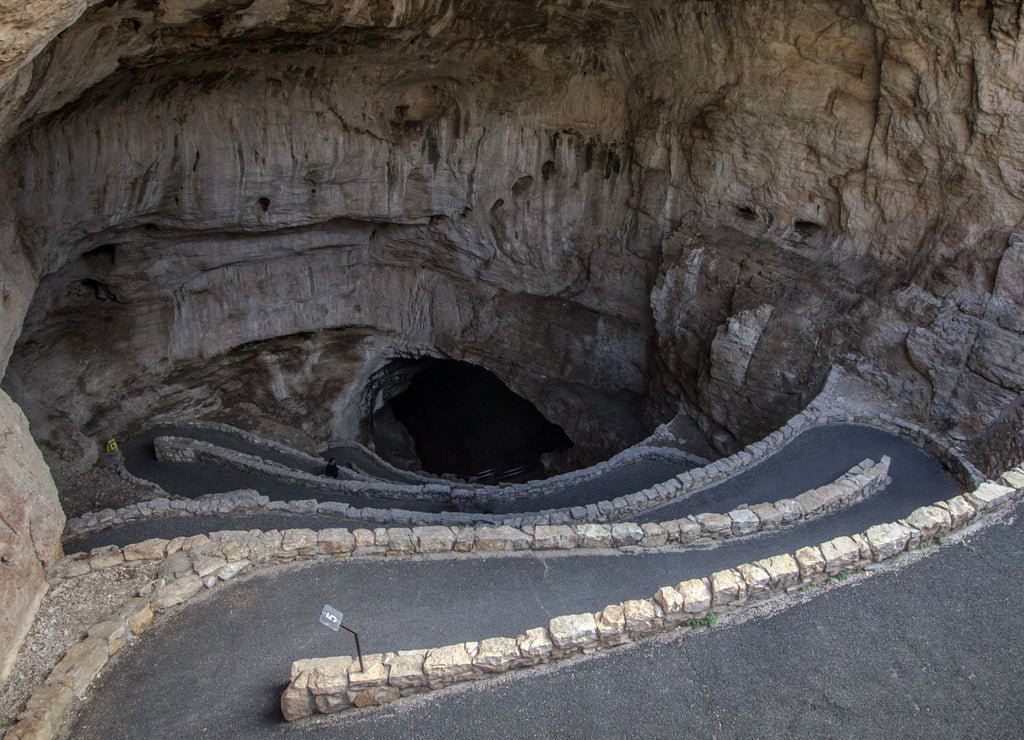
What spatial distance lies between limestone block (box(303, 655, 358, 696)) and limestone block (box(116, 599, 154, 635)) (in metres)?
1.90

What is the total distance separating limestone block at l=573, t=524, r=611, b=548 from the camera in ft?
25.0

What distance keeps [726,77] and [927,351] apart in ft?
20.7

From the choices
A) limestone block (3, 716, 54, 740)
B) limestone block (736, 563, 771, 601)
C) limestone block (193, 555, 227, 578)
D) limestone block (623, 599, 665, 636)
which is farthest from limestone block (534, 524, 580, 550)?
limestone block (3, 716, 54, 740)

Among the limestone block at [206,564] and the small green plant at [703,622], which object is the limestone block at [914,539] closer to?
the small green plant at [703,622]

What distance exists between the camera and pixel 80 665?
5789mm

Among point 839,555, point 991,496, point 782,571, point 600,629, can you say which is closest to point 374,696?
point 600,629

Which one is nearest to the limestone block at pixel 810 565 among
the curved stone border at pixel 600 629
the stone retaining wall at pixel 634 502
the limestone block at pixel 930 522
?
the curved stone border at pixel 600 629

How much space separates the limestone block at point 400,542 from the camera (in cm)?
732

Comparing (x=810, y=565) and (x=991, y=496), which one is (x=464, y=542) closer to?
(x=810, y=565)

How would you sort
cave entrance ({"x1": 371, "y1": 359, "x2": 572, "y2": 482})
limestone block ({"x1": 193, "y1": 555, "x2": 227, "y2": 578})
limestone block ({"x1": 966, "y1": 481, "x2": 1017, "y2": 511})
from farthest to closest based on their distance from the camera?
cave entrance ({"x1": 371, "y1": 359, "x2": 572, "y2": 482})
limestone block ({"x1": 966, "y1": 481, "x2": 1017, "y2": 511})
limestone block ({"x1": 193, "y1": 555, "x2": 227, "y2": 578})

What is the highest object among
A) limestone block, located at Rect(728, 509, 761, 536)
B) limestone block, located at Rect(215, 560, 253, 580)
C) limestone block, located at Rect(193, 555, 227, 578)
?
limestone block, located at Rect(193, 555, 227, 578)

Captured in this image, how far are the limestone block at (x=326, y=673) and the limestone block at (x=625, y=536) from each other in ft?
11.1

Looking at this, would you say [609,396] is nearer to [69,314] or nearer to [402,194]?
[402,194]

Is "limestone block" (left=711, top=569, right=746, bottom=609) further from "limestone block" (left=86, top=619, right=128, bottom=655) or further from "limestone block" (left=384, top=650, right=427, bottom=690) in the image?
"limestone block" (left=86, top=619, right=128, bottom=655)
